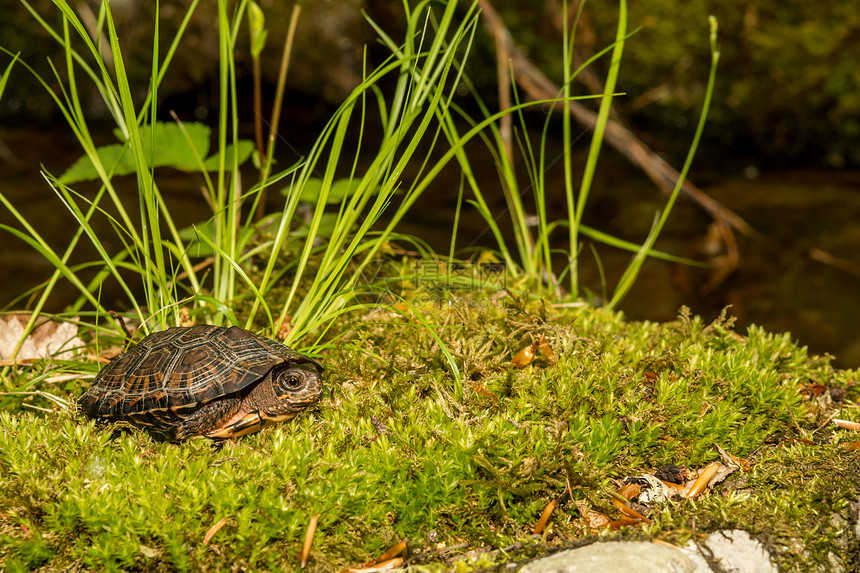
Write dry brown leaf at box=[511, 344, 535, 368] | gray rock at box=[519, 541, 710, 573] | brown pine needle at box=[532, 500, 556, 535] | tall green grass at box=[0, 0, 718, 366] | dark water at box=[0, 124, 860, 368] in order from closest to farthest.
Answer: gray rock at box=[519, 541, 710, 573] → brown pine needle at box=[532, 500, 556, 535] → tall green grass at box=[0, 0, 718, 366] → dry brown leaf at box=[511, 344, 535, 368] → dark water at box=[0, 124, 860, 368]

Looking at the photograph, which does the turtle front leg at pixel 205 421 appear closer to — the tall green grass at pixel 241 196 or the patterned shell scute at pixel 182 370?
the patterned shell scute at pixel 182 370

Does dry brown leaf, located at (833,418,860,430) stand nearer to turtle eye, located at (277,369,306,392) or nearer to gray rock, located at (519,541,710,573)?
gray rock, located at (519,541,710,573)

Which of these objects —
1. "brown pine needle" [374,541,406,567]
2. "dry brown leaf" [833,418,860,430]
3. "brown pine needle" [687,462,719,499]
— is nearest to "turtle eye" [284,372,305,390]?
"brown pine needle" [374,541,406,567]

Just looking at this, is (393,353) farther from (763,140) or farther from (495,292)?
(763,140)

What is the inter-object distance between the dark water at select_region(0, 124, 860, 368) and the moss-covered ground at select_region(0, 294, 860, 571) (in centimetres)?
267

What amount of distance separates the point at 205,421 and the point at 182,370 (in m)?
0.20

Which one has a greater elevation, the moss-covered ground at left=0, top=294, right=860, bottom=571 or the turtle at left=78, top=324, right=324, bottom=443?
the turtle at left=78, top=324, right=324, bottom=443

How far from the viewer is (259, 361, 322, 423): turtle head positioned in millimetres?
2207

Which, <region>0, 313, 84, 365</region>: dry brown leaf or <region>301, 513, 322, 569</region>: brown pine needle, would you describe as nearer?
<region>301, 513, 322, 569</region>: brown pine needle

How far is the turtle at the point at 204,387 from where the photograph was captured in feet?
7.01

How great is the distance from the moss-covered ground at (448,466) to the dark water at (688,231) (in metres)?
2.67

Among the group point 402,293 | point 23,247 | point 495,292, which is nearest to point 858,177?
point 495,292

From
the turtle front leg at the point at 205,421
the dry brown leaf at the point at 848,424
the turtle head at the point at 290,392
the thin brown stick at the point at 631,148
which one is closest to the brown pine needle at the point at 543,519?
the turtle head at the point at 290,392

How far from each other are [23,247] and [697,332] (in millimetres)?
6009
